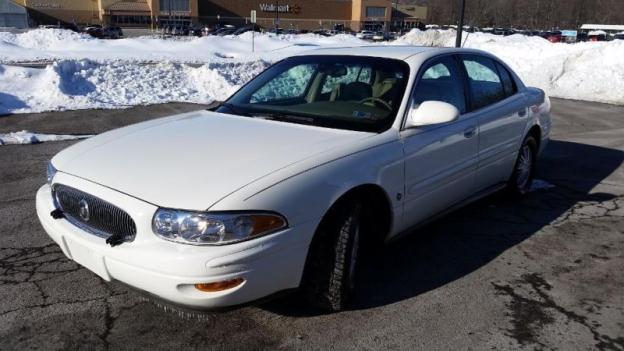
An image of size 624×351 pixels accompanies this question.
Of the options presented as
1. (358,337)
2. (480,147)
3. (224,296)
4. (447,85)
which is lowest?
(358,337)

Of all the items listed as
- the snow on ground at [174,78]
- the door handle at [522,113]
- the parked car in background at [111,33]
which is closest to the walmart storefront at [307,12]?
the parked car in background at [111,33]

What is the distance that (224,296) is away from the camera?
2.63 meters

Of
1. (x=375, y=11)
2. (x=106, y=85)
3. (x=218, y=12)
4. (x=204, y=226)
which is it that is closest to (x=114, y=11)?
(x=218, y=12)

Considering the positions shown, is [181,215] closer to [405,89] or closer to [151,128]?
[151,128]

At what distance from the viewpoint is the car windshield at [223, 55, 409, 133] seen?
3.74 meters

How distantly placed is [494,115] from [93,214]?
334 cm

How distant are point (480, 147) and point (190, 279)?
111 inches

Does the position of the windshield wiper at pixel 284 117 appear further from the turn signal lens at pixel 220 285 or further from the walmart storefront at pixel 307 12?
the walmart storefront at pixel 307 12

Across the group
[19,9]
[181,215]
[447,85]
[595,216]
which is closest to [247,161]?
[181,215]

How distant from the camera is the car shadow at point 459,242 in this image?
3.57 metres

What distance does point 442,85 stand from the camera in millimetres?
4262

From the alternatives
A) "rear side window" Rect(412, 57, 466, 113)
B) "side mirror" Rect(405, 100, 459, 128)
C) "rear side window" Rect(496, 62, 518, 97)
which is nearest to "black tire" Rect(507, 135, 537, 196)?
"rear side window" Rect(496, 62, 518, 97)

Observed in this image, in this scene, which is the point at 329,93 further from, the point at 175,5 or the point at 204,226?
the point at 175,5

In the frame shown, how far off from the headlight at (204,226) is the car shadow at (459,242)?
84cm
